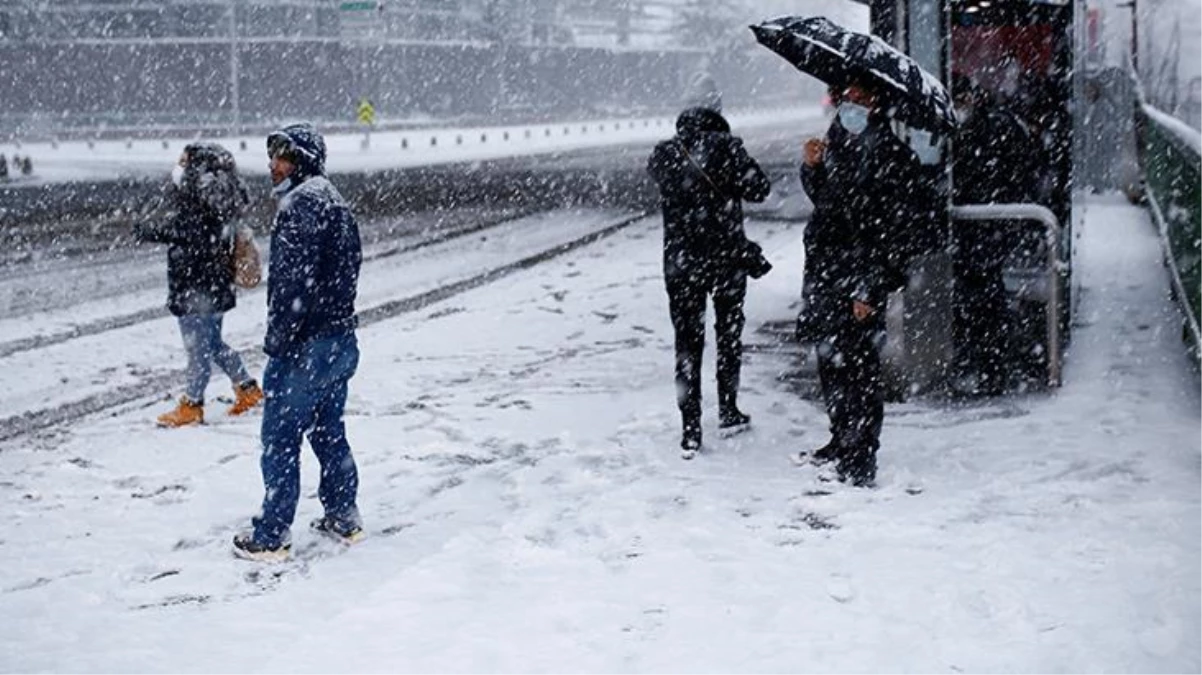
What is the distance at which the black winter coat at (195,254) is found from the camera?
754cm

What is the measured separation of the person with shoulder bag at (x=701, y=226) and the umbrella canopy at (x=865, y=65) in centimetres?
57

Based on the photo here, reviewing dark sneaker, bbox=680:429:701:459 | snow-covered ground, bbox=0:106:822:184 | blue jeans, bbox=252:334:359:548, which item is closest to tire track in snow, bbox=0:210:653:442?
blue jeans, bbox=252:334:359:548

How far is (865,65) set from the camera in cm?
599

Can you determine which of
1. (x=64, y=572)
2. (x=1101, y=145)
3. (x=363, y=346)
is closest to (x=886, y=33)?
(x=363, y=346)

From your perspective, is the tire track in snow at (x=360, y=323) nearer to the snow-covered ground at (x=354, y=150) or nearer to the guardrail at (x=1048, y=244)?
the guardrail at (x=1048, y=244)

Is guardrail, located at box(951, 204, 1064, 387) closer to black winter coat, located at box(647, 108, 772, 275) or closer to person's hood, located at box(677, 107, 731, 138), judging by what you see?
black winter coat, located at box(647, 108, 772, 275)

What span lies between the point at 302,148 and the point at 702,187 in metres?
2.18

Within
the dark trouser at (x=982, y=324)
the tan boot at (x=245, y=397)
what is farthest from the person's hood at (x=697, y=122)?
the tan boot at (x=245, y=397)

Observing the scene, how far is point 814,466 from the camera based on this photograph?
6.79 meters

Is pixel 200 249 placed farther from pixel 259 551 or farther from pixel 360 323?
pixel 360 323

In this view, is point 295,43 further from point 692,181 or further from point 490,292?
point 692,181

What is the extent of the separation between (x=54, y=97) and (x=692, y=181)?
2205 inches

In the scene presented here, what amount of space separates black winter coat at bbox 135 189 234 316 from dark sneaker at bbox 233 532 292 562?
8.01ft

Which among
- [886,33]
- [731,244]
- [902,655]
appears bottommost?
[902,655]
